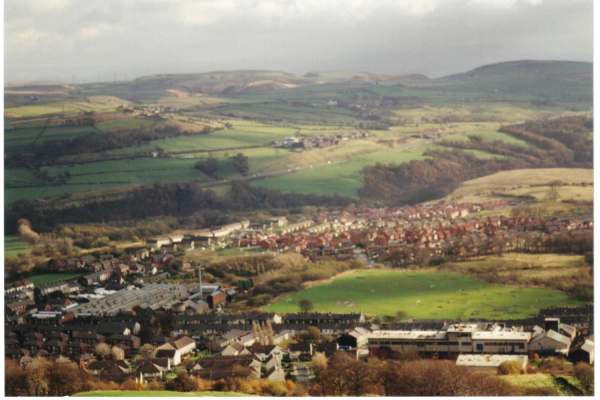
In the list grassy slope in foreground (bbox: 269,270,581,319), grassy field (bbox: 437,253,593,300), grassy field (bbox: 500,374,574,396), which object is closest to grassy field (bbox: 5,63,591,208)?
grassy field (bbox: 437,253,593,300)

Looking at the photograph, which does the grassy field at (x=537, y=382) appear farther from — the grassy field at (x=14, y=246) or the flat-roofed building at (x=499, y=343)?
the grassy field at (x=14, y=246)

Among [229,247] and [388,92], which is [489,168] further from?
[229,247]

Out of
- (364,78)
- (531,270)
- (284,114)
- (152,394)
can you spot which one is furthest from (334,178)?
(152,394)

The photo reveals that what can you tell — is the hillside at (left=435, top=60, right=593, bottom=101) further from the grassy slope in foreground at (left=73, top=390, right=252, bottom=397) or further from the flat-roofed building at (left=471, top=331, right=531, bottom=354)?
the grassy slope in foreground at (left=73, top=390, right=252, bottom=397)

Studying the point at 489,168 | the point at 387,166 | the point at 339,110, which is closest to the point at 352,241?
the point at 387,166

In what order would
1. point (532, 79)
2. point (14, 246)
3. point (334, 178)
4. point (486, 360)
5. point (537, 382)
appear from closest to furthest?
point (537, 382)
point (486, 360)
point (14, 246)
point (334, 178)
point (532, 79)

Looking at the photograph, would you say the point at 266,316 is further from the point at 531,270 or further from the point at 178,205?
the point at 178,205

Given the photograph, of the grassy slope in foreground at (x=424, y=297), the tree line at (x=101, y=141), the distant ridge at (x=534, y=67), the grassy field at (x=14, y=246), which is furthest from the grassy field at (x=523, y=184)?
the grassy field at (x=14, y=246)
